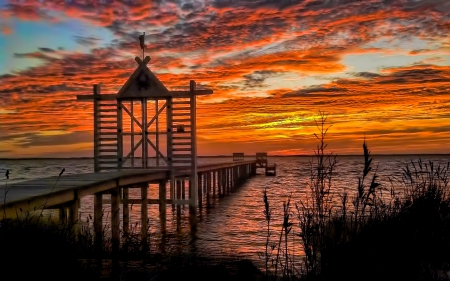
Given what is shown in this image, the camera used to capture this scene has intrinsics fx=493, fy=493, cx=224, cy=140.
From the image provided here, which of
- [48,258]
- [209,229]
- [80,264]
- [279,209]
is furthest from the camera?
[279,209]

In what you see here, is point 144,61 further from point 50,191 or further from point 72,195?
point 50,191

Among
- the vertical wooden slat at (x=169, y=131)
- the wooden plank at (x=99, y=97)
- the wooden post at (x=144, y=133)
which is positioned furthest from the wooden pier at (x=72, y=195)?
the wooden plank at (x=99, y=97)

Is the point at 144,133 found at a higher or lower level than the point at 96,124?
lower

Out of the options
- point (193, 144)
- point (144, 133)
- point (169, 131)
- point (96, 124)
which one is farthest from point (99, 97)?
point (193, 144)

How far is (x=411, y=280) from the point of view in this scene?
15.9 ft

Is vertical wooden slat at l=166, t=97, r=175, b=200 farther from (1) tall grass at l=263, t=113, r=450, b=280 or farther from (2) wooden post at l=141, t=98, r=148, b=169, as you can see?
(1) tall grass at l=263, t=113, r=450, b=280

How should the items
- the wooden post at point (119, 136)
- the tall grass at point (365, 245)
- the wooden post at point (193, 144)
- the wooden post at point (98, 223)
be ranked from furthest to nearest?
1. the wooden post at point (119, 136)
2. the wooden post at point (193, 144)
3. the wooden post at point (98, 223)
4. the tall grass at point (365, 245)

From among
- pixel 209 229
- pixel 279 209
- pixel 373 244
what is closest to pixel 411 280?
pixel 373 244

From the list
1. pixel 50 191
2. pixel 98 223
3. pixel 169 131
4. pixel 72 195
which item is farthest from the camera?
pixel 169 131

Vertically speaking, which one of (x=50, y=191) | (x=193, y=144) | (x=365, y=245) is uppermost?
(x=193, y=144)

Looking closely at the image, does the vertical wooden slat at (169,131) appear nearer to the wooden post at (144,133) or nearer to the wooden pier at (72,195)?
the wooden pier at (72,195)

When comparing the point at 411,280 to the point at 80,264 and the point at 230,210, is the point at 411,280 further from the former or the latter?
the point at 230,210

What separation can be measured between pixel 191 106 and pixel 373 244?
530 inches

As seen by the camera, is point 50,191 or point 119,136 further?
point 119,136
